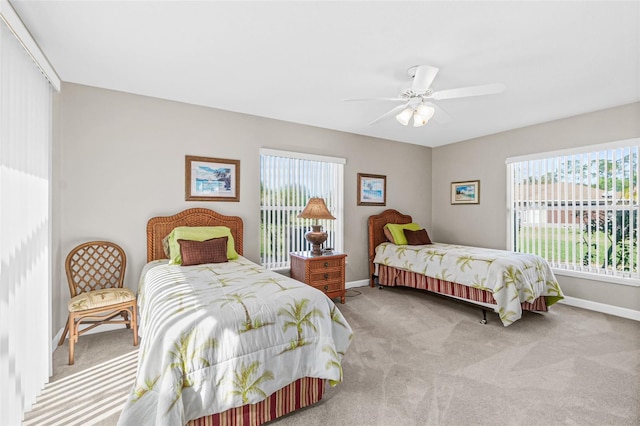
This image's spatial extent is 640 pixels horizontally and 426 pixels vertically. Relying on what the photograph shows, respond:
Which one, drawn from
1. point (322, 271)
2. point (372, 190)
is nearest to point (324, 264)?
point (322, 271)

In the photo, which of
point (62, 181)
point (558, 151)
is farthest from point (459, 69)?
point (62, 181)

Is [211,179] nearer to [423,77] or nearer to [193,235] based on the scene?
[193,235]

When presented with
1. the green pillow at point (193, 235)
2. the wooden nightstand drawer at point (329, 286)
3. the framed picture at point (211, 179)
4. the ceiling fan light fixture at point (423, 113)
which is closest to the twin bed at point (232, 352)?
the green pillow at point (193, 235)

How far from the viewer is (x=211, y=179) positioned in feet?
12.0

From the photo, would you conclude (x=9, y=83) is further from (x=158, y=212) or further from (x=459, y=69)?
(x=459, y=69)

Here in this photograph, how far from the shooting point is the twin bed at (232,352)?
139 cm

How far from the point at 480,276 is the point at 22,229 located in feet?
13.3

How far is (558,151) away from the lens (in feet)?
13.3

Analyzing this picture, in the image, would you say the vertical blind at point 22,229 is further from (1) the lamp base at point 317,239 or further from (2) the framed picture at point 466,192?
(2) the framed picture at point 466,192

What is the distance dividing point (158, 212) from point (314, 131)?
2391 mm

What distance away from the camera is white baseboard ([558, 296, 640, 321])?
3.47m

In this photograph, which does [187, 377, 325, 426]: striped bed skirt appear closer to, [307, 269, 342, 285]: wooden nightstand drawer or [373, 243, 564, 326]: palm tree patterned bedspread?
[307, 269, 342, 285]: wooden nightstand drawer

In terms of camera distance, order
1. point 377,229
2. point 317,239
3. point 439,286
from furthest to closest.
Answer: point 377,229 → point 317,239 → point 439,286

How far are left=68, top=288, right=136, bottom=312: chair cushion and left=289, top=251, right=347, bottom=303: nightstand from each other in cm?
188
